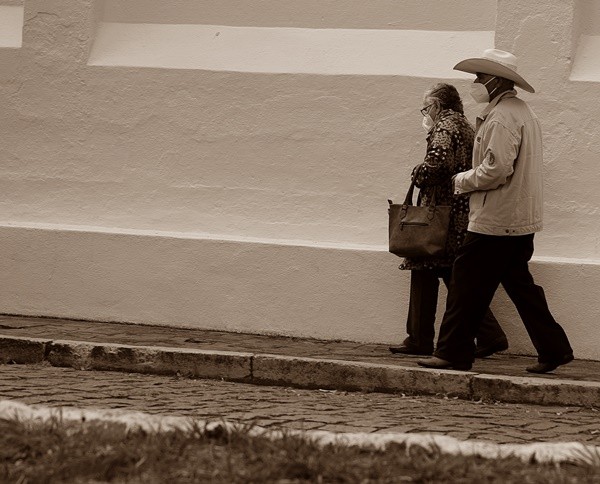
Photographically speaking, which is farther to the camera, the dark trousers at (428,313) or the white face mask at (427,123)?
the white face mask at (427,123)

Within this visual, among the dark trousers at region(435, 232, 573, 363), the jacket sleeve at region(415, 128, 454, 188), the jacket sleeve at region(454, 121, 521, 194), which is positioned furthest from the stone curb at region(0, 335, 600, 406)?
the jacket sleeve at region(415, 128, 454, 188)

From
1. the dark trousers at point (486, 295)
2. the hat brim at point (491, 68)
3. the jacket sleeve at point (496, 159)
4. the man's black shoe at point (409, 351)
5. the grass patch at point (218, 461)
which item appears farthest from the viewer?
the man's black shoe at point (409, 351)

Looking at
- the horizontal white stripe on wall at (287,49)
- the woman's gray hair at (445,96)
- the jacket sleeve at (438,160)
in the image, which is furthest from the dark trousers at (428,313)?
the horizontal white stripe on wall at (287,49)

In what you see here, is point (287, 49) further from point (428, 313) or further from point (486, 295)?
point (486, 295)

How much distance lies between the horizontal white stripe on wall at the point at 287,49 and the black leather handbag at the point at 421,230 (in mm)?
1495

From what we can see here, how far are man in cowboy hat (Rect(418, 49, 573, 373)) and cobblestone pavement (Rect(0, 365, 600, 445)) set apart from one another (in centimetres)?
56

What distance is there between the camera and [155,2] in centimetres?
1084

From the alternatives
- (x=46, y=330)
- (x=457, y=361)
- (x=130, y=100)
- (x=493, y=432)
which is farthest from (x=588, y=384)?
(x=130, y=100)

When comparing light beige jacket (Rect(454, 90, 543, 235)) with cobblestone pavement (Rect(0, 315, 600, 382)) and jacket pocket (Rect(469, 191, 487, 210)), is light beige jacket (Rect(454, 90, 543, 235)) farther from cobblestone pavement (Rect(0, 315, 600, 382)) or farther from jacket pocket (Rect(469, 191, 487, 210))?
cobblestone pavement (Rect(0, 315, 600, 382))

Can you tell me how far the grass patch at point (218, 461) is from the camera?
4828mm

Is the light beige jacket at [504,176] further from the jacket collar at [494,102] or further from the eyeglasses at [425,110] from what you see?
the eyeglasses at [425,110]

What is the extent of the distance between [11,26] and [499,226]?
4811 mm

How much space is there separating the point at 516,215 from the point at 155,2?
3899 millimetres

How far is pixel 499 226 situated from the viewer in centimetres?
816
